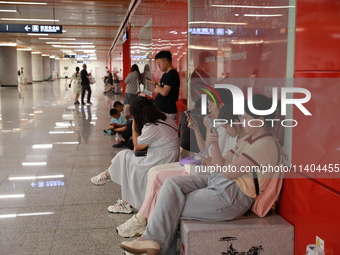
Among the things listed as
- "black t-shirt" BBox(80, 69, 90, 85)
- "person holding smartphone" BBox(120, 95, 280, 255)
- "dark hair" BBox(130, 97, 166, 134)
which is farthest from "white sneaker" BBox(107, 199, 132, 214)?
"black t-shirt" BBox(80, 69, 90, 85)

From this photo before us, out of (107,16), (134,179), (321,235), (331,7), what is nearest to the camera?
(331,7)

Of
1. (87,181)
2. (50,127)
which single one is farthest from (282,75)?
(50,127)

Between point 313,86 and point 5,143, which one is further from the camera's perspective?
point 5,143

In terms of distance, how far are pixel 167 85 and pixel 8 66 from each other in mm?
31839

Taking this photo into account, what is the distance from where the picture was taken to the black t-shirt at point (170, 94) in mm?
5457

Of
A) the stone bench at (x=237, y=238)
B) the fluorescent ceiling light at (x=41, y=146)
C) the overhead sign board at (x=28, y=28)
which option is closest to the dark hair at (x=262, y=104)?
the stone bench at (x=237, y=238)

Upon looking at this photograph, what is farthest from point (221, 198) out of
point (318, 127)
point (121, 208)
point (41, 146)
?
point (41, 146)

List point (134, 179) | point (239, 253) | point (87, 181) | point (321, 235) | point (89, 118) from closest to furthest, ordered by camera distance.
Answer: point (321, 235) → point (239, 253) → point (134, 179) → point (87, 181) → point (89, 118)

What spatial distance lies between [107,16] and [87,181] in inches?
530

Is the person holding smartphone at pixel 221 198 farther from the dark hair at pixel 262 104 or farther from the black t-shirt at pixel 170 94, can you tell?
the black t-shirt at pixel 170 94

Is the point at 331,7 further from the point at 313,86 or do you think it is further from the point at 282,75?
the point at 282,75

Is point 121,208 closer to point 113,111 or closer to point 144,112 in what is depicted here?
point 144,112

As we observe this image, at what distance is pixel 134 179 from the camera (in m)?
3.83

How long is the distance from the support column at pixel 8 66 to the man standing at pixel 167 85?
31.5 metres
